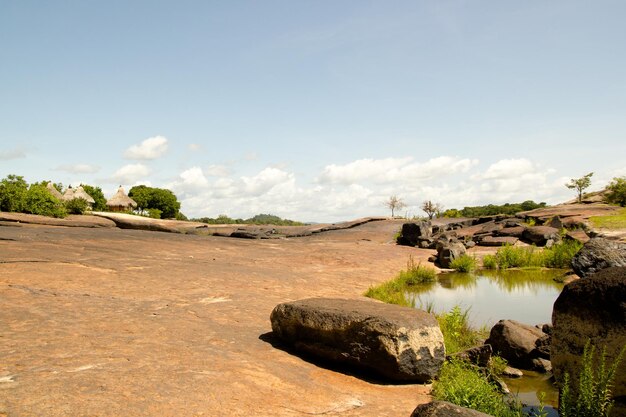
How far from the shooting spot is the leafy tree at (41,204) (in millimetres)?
28578

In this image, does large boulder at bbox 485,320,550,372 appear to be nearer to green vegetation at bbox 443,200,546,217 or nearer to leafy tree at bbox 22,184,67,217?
leafy tree at bbox 22,184,67,217

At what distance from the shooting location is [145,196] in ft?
211

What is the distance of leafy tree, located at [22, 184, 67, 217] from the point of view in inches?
1125

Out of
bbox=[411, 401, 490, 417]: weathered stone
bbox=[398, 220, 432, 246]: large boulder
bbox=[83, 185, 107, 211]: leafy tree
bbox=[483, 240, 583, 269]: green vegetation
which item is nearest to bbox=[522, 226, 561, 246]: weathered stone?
bbox=[483, 240, 583, 269]: green vegetation

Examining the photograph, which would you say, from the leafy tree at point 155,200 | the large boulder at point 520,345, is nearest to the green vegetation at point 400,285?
the large boulder at point 520,345

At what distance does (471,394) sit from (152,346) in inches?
119

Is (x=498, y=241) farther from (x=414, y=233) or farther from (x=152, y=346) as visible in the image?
(x=152, y=346)

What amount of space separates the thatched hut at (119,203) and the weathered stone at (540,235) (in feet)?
143

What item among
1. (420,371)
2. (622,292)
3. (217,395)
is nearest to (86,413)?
(217,395)

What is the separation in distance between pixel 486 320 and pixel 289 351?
5536mm

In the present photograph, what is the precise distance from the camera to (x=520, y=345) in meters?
6.45

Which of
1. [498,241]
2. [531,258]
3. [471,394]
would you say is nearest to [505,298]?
[531,258]

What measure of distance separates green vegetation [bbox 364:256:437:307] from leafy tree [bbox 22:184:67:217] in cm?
2400

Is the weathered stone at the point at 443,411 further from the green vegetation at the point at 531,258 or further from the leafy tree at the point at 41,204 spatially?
the leafy tree at the point at 41,204
